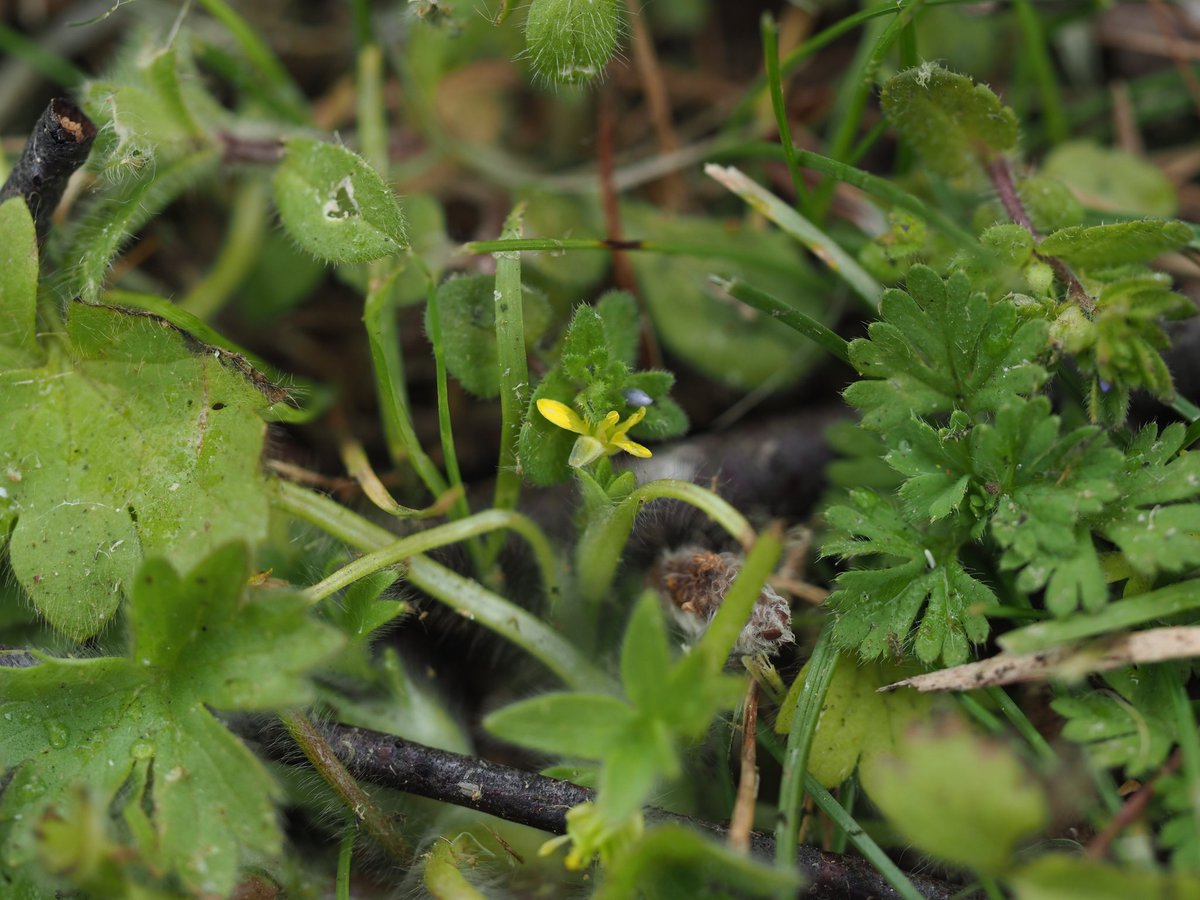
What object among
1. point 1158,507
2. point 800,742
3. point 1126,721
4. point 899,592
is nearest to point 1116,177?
point 1158,507

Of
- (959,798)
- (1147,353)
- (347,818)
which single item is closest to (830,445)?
(1147,353)

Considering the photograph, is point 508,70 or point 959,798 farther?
point 508,70

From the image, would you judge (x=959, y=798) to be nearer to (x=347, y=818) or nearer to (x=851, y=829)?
(x=851, y=829)

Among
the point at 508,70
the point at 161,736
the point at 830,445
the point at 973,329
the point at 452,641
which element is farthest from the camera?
the point at 508,70

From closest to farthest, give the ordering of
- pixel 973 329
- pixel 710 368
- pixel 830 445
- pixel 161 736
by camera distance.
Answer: pixel 161 736 → pixel 973 329 → pixel 830 445 → pixel 710 368

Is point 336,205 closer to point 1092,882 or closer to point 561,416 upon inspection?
point 561,416
